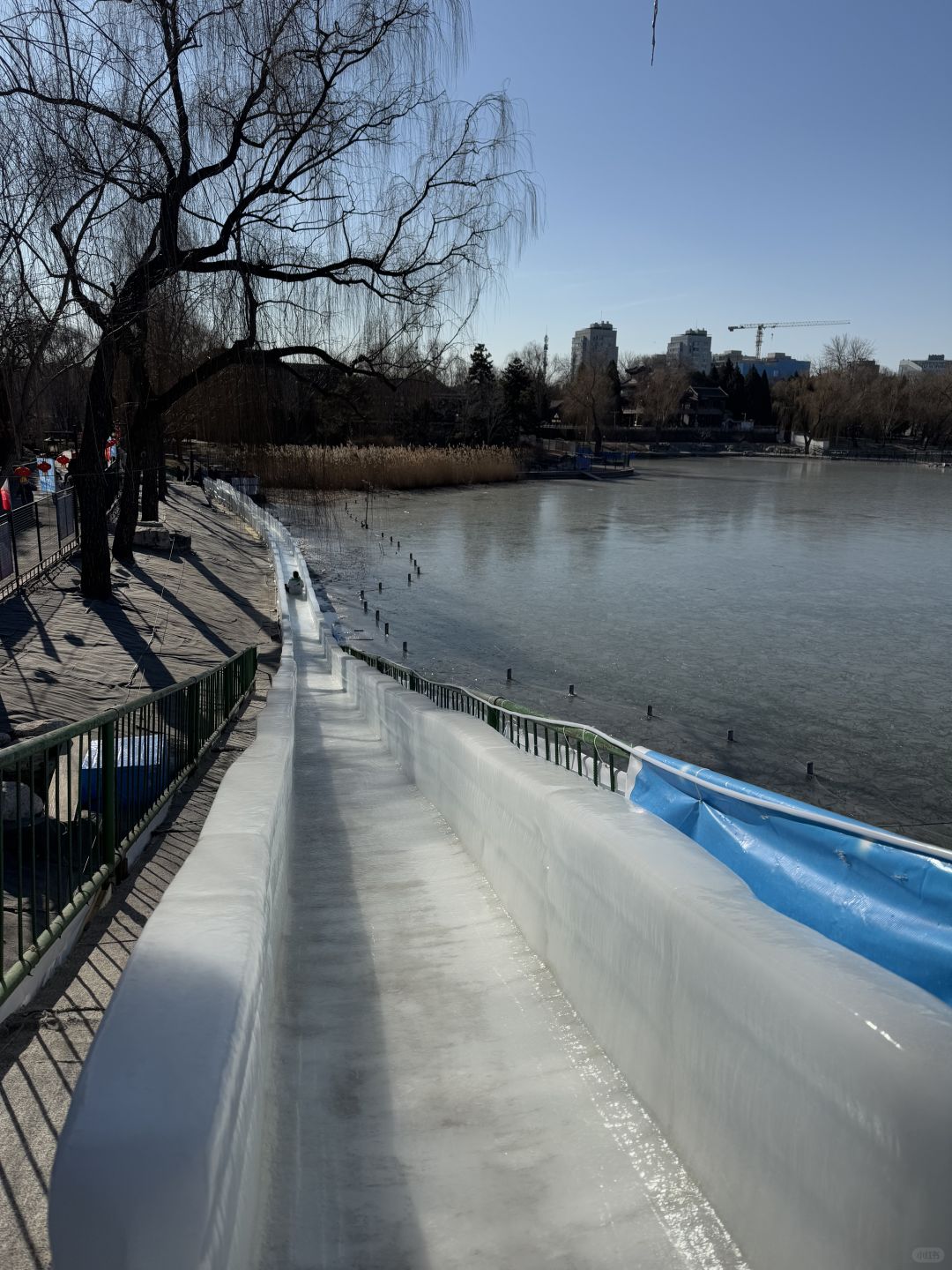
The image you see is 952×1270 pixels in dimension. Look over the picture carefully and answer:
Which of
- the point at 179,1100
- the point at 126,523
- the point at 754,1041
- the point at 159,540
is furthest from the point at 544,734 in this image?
the point at 159,540

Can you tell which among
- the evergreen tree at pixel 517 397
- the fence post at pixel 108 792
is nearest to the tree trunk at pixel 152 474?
the fence post at pixel 108 792

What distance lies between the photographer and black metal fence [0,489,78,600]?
1817 cm

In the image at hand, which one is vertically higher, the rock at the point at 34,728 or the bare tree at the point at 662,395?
the bare tree at the point at 662,395

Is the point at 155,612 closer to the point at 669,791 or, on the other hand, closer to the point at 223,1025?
the point at 669,791

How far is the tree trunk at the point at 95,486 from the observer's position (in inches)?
615

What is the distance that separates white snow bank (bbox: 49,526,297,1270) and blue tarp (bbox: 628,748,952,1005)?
1.63m

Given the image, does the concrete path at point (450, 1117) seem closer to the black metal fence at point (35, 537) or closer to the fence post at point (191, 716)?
the fence post at point (191, 716)

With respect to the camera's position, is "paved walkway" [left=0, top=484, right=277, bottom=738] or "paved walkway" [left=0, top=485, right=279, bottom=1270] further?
"paved walkway" [left=0, top=484, right=277, bottom=738]

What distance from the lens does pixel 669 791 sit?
4.05 m

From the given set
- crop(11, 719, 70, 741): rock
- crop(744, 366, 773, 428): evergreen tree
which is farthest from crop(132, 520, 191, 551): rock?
crop(744, 366, 773, 428): evergreen tree

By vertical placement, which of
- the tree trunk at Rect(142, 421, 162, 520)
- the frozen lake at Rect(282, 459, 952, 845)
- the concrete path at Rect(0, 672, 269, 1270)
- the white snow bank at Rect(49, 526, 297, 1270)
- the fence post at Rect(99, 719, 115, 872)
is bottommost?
the frozen lake at Rect(282, 459, 952, 845)

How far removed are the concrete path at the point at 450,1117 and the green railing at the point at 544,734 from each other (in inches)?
48.6

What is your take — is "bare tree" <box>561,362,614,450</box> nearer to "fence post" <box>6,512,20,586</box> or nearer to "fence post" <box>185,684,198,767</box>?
"fence post" <box>6,512,20,586</box>

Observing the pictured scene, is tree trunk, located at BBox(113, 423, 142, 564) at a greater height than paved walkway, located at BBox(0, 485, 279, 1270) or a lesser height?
greater
